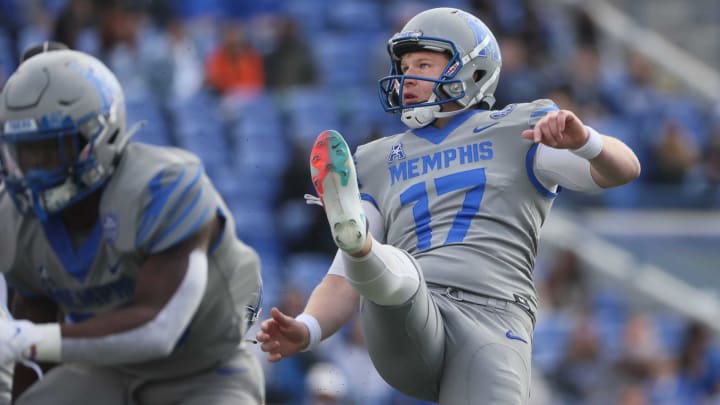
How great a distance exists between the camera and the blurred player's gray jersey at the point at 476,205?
208 inches

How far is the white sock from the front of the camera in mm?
4758

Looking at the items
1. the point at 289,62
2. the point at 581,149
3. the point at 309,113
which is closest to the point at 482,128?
the point at 581,149

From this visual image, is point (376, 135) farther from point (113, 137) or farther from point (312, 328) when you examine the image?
point (113, 137)

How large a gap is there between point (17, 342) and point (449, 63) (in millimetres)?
2033

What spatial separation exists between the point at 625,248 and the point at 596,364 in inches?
82.1

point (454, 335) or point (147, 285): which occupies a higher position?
point (147, 285)

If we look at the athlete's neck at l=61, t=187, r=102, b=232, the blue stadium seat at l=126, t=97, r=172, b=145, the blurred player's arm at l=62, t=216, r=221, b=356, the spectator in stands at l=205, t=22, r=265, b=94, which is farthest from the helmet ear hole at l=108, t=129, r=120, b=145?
the spectator in stands at l=205, t=22, r=265, b=94

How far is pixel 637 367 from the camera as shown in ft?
37.0

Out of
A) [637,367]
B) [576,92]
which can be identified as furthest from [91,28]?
→ [637,367]

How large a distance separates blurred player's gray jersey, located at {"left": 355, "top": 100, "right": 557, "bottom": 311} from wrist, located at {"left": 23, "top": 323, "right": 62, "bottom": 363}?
4.73ft

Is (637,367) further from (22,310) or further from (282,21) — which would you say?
(22,310)

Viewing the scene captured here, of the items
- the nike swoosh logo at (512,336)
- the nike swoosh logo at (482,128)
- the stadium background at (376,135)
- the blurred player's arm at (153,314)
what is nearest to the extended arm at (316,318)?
the blurred player's arm at (153,314)

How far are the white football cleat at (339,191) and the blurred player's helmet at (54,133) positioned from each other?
74cm

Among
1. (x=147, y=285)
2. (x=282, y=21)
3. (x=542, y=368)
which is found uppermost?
(x=147, y=285)
